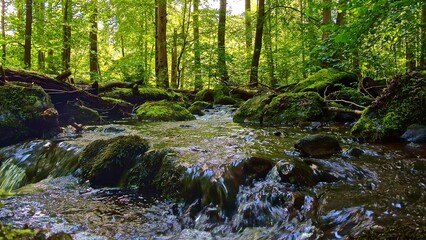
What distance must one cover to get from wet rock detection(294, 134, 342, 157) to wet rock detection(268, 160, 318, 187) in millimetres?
754

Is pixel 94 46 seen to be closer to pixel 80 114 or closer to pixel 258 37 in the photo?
pixel 258 37

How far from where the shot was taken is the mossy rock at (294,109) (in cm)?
763

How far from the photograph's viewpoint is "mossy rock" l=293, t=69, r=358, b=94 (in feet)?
30.6

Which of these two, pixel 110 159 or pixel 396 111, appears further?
pixel 396 111

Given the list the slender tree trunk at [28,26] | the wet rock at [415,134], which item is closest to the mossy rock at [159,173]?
the wet rock at [415,134]

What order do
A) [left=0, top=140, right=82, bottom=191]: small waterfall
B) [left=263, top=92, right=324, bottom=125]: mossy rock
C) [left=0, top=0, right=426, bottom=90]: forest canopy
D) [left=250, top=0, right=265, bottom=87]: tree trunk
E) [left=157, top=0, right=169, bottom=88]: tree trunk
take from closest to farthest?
1. [left=0, top=140, right=82, bottom=191]: small waterfall
2. [left=263, top=92, right=324, bottom=125]: mossy rock
3. [left=0, top=0, right=426, bottom=90]: forest canopy
4. [left=250, top=0, right=265, bottom=87]: tree trunk
5. [left=157, top=0, right=169, bottom=88]: tree trunk

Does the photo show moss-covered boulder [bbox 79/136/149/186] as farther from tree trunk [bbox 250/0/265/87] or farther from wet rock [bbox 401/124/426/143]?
tree trunk [bbox 250/0/265/87]

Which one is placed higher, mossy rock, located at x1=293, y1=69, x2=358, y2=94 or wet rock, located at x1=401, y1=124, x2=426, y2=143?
mossy rock, located at x1=293, y1=69, x2=358, y2=94

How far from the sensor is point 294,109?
7973 mm

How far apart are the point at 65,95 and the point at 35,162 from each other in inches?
145

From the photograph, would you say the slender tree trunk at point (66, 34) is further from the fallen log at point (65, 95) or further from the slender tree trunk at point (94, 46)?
the fallen log at point (65, 95)

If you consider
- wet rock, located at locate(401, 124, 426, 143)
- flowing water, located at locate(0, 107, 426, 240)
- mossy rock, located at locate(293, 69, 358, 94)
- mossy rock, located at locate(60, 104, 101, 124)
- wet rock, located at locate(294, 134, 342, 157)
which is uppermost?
mossy rock, located at locate(293, 69, 358, 94)

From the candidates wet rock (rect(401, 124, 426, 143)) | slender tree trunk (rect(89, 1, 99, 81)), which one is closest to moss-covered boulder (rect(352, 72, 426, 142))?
wet rock (rect(401, 124, 426, 143))

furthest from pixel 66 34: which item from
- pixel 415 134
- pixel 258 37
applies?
pixel 415 134
